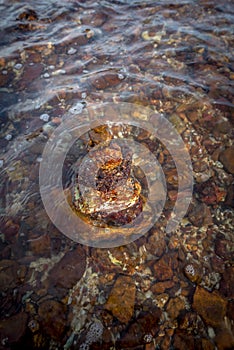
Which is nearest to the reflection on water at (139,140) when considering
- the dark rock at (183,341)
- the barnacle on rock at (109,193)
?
the dark rock at (183,341)

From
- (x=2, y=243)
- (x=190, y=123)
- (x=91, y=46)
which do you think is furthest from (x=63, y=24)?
(x=2, y=243)

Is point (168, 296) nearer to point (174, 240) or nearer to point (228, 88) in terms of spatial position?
point (174, 240)

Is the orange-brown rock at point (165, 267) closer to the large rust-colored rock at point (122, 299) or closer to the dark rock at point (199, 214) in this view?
the large rust-colored rock at point (122, 299)

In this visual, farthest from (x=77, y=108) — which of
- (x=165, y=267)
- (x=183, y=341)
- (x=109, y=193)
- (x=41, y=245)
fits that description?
(x=183, y=341)

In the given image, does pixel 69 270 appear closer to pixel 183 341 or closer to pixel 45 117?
pixel 183 341

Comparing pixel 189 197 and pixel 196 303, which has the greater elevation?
pixel 189 197

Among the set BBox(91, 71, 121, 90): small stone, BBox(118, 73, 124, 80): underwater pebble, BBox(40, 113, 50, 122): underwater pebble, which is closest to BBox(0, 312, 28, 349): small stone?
BBox(40, 113, 50, 122): underwater pebble

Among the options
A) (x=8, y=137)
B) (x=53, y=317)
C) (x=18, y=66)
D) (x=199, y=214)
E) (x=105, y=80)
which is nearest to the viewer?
(x=53, y=317)
